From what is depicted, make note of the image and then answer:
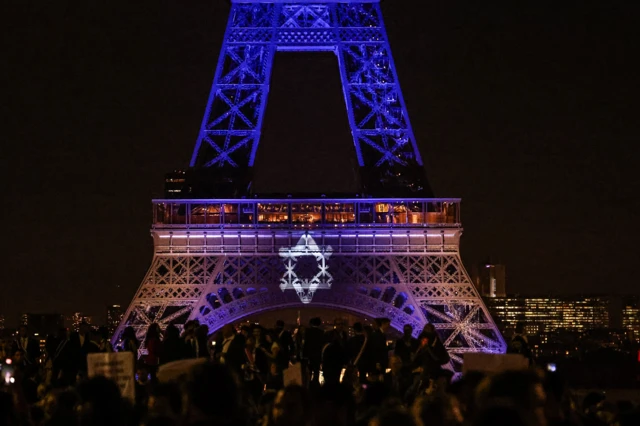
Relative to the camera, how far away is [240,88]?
5138 centimetres

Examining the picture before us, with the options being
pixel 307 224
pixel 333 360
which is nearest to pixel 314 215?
pixel 307 224

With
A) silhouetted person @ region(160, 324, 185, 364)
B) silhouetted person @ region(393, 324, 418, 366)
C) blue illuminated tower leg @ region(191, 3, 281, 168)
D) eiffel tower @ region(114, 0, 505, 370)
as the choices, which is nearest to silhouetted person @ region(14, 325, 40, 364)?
silhouetted person @ region(160, 324, 185, 364)

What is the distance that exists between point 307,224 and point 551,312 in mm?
70535

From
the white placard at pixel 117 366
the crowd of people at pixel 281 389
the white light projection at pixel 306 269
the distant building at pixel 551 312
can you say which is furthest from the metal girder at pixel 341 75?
the distant building at pixel 551 312

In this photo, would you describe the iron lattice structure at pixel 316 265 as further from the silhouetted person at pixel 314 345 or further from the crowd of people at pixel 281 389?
the silhouetted person at pixel 314 345

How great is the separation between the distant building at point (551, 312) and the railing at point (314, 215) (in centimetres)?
5923

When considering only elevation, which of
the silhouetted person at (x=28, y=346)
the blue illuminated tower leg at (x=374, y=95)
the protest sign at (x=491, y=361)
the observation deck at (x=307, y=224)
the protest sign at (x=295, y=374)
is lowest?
the protest sign at (x=295, y=374)

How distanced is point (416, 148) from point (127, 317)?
12690mm

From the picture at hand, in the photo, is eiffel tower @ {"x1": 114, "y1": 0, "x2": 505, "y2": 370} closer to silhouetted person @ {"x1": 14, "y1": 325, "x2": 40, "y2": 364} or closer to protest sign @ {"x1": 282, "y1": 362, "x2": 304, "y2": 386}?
silhouetted person @ {"x1": 14, "y1": 325, "x2": 40, "y2": 364}

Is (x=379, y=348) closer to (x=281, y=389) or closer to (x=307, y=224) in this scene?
(x=281, y=389)

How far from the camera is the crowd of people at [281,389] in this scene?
8258 millimetres

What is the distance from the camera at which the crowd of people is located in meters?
8.26

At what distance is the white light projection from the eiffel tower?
5cm

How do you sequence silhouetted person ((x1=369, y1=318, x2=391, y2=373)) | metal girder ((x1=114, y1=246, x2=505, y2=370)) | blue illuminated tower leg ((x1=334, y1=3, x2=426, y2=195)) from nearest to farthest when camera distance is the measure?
silhouetted person ((x1=369, y1=318, x2=391, y2=373)), metal girder ((x1=114, y1=246, x2=505, y2=370)), blue illuminated tower leg ((x1=334, y1=3, x2=426, y2=195))
